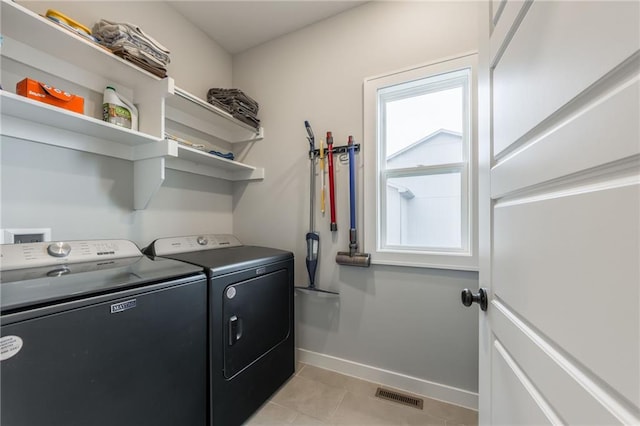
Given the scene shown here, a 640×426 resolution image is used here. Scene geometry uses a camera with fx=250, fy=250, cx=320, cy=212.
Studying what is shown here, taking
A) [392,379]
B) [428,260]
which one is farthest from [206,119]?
[392,379]

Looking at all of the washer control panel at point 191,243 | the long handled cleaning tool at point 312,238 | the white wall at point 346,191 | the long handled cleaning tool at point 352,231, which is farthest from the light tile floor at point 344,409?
the washer control panel at point 191,243

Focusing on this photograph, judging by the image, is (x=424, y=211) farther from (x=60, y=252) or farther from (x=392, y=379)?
(x=60, y=252)

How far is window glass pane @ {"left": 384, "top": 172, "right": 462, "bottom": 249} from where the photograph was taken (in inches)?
68.8

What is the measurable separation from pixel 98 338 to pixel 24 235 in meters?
0.80

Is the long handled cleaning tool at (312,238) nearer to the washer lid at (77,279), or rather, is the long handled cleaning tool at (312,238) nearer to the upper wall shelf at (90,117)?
the upper wall shelf at (90,117)

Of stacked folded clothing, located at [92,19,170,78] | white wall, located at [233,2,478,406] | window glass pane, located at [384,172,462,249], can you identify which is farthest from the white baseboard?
stacked folded clothing, located at [92,19,170,78]

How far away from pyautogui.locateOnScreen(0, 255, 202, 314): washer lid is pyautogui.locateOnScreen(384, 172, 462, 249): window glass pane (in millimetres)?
1390

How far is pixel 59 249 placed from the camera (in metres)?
1.17

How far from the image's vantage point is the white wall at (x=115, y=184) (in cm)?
121

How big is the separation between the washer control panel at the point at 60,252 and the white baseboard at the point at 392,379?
4.99 ft

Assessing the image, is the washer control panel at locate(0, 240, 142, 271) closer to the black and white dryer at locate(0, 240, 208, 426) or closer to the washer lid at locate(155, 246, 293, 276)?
the black and white dryer at locate(0, 240, 208, 426)

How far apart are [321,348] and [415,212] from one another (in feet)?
4.34

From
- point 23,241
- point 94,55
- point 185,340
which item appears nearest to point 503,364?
point 185,340

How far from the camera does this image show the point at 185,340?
3.72 ft
